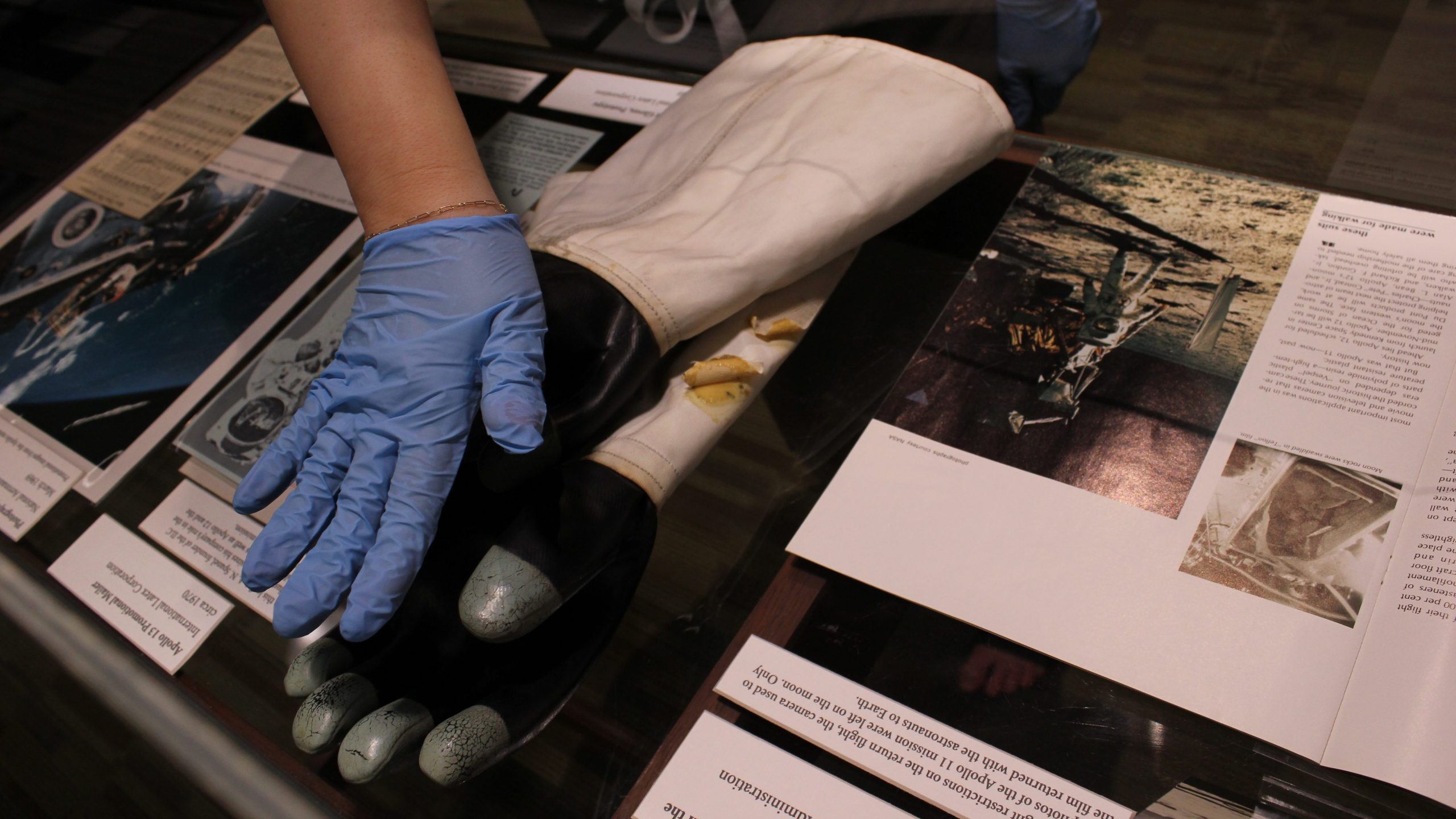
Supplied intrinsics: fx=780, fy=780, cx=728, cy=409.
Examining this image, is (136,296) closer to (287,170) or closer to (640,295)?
(287,170)

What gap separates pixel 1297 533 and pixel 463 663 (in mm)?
621

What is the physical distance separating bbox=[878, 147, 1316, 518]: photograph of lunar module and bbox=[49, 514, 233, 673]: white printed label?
70 cm

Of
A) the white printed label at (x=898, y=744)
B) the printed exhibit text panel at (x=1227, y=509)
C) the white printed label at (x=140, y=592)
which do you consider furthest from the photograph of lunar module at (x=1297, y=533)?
the white printed label at (x=140, y=592)

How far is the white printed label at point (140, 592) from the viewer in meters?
0.77

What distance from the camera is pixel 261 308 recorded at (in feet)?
3.29

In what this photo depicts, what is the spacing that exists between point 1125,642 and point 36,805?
1.12 meters

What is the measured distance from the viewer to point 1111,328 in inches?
27.6

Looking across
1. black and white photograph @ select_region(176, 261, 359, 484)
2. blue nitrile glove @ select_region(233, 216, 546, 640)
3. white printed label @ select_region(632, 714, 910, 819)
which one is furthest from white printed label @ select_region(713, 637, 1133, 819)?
black and white photograph @ select_region(176, 261, 359, 484)

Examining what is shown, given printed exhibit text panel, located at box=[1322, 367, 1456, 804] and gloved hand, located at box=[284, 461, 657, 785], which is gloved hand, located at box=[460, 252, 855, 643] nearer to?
gloved hand, located at box=[284, 461, 657, 785]

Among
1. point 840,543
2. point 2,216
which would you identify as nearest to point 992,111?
point 840,543

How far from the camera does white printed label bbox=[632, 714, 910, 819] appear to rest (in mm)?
511

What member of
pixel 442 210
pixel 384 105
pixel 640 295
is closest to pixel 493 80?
pixel 384 105

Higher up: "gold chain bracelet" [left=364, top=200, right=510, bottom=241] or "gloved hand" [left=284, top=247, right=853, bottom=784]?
"gold chain bracelet" [left=364, top=200, right=510, bottom=241]

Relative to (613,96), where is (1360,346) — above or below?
below
